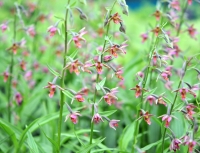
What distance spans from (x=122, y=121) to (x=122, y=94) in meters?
0.30

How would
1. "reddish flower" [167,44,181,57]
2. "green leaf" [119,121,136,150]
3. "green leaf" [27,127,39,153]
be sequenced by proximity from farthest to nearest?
"reddish flower" [167,44,181,57] < "green leaf" [119,121,136,150] < "green leaf" [27,127,39,153]

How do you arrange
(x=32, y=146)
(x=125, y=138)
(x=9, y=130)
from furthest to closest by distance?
1. (x=125, y=138)
2. (x=9, y=130)
3. (x=32, y=146)

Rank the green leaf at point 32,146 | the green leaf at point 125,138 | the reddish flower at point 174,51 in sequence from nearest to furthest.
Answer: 1. the green leaf at point 32,146
2. the green leaf at point 125,138
3. the reddish flower at point 174,51

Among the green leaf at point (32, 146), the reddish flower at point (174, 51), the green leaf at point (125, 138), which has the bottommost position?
the green leaf at point (125, 138)

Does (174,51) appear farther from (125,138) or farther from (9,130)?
(9,130)

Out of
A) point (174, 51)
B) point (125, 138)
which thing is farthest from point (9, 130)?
point (174, 51)

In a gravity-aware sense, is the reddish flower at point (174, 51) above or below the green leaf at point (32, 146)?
above

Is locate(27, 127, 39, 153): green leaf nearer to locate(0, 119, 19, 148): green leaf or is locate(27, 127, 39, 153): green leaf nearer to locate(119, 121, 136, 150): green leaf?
locate(0, 119, 19, 148): green leaf

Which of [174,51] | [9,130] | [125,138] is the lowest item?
[125,138]

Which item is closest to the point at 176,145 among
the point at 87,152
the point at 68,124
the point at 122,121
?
the point at 87,152

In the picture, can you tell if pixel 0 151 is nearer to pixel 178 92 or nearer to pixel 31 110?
pixel 31 110

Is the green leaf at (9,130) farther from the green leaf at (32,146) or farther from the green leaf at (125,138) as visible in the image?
the green leaf at (125,138)

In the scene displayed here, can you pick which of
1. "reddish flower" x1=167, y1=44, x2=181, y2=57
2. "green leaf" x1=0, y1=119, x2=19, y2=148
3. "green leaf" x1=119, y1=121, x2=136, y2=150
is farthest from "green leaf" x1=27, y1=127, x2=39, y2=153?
"reddish flower" x1=167, y1=44, x2=181, y2=57

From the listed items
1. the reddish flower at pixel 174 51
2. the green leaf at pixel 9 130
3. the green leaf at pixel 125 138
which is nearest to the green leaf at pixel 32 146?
the green leaf at pixel 9 130
